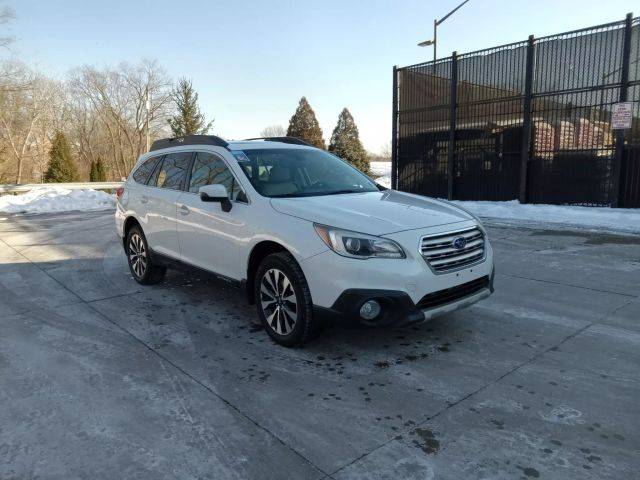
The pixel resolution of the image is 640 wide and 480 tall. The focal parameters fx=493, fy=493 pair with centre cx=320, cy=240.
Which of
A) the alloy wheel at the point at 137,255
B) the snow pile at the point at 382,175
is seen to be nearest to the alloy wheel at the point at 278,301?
the alloy wheel at the point at 137,255

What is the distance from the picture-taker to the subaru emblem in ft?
12.6

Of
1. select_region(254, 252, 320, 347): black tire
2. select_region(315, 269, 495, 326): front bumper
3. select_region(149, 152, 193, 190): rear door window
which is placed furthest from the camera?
select_region(149, 152, 193, 190): rear door window

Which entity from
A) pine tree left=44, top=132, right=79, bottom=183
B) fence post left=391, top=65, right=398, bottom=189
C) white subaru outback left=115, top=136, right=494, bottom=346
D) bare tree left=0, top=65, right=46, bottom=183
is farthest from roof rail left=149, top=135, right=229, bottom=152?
bare tree left=0, top=65, right=46, bottom=183

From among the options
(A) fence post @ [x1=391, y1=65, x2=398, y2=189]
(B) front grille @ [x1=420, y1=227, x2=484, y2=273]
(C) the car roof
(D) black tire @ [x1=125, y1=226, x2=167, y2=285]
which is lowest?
(D) black tire @ [x1=125, y1=226, x2=167, y2=285]

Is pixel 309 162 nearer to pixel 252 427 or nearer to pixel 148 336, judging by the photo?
pixel 148 336

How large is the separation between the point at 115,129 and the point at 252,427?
60301 mm

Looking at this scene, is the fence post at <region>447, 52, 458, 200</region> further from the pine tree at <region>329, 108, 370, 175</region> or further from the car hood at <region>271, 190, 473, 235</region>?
the pine tree at <region>329, 108, 370, 175</region>

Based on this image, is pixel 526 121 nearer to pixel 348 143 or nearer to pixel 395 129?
pixel 395 129

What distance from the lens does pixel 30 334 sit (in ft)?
14.9

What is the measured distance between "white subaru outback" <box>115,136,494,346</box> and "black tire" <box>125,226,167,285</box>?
0.32m

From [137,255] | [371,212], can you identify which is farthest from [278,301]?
[137,255]

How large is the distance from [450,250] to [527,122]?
12.2 metres

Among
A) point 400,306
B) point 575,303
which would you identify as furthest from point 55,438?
point 575,303

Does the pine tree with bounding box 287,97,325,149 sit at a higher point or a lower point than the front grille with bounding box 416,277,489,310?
higher
